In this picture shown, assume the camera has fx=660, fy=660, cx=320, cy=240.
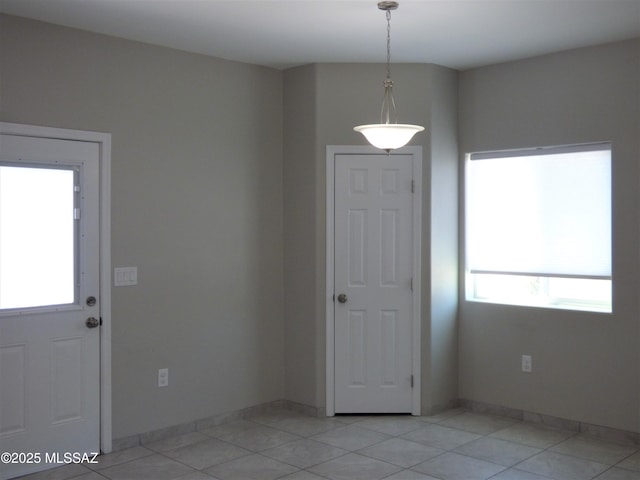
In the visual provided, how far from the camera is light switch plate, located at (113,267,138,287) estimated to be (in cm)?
437

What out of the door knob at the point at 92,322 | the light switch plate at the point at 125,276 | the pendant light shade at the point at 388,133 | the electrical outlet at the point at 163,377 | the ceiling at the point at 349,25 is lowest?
the electrical outlet at the point at 163,377

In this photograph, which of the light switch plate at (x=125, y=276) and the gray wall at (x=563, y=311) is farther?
the gray wall at (x=563, y=311)

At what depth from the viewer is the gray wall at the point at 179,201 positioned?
13.6 feet

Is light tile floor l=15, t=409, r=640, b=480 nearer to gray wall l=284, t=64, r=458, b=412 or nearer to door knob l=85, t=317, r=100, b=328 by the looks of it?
gray wall l=284, t=64, r=458, b=412

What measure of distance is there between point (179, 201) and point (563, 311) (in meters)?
2.90

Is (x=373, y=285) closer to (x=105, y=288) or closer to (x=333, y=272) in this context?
(x=333, y=272)

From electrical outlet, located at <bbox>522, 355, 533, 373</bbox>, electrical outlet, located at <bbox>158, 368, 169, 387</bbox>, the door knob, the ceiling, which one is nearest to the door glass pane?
the door knob

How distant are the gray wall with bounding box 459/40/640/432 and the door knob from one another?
2840 millimetres

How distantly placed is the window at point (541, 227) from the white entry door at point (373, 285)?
2.08ft

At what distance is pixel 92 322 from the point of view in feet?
13.9

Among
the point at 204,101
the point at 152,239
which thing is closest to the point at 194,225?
the point at 152,239

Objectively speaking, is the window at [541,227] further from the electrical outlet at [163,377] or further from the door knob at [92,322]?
the door knob at [92,322]

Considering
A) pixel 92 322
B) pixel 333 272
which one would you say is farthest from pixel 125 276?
pixel 333 272

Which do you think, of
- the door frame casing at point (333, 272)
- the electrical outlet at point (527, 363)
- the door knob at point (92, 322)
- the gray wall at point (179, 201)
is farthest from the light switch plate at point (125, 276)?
the electrical outlet at point (527, 363)
